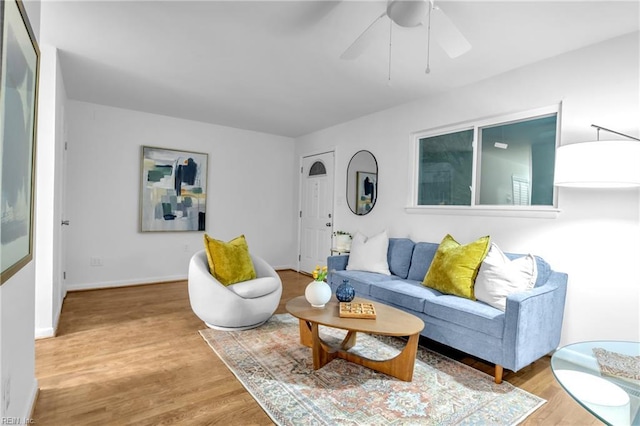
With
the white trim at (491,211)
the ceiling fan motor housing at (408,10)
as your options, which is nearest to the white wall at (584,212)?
the white trim at (491,211)

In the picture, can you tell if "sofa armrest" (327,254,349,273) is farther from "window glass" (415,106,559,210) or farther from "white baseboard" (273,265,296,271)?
"white baseboard" (273,265,296,271)

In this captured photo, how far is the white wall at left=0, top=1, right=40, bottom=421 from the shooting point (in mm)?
1374

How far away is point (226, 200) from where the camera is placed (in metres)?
5.54

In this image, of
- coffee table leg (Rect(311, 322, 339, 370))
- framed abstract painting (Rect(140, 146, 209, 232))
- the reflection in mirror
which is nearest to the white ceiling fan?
coffee table leg (Rect(311, 322, 339, 370))

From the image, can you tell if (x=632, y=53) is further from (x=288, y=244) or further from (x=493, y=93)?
(x=288, y=244)

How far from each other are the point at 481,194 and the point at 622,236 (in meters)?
1.19

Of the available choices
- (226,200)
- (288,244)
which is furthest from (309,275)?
(226,200)

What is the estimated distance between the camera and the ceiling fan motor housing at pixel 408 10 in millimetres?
1786

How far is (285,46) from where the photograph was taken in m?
2.73

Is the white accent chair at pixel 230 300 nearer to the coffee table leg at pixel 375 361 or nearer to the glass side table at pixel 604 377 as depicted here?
the coffee table leg at pixel 375 361

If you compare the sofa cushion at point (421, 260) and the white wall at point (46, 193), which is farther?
the sofa cushion at point (421, 260)

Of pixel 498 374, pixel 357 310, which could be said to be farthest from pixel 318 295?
pixel 498 374

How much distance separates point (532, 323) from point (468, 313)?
0.39 meters

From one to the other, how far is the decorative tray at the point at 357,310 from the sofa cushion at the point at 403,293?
0.44m
